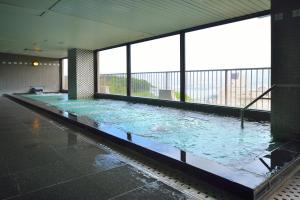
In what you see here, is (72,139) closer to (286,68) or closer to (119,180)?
(119,180)

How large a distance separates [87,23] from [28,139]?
412cm

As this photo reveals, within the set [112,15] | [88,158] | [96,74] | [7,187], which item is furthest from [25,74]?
[7,187]

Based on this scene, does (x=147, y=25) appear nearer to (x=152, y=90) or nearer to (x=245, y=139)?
(x=152, y=90)

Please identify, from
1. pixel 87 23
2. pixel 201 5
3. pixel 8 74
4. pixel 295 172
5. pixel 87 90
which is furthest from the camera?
pixel 8 74

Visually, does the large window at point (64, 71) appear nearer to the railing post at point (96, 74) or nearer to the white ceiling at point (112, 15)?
the railing post at point (96, 74)

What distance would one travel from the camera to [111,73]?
38.5ft

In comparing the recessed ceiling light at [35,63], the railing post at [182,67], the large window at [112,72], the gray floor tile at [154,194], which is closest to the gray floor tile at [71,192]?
the gray floor tile at [154,194]

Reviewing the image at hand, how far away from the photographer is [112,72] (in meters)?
11.7

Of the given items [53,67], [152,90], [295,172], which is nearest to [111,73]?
[152,90]

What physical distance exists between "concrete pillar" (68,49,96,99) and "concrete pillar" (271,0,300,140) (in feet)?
30.8

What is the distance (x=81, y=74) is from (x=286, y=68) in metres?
9.66

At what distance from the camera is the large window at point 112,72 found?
432 inches

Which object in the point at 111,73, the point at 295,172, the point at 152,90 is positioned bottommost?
the point at 295,172

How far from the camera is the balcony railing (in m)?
5.91
